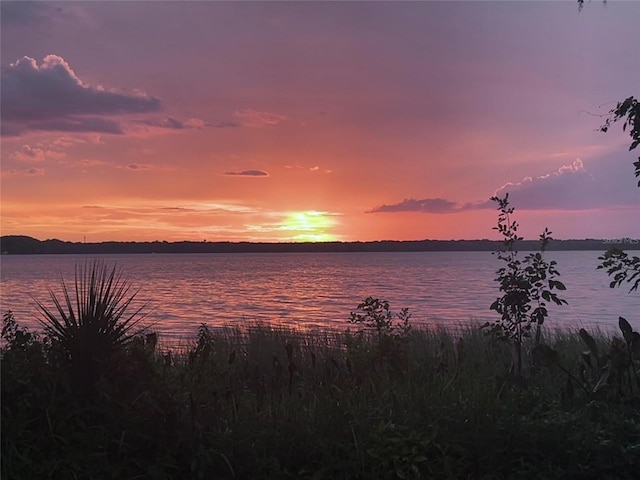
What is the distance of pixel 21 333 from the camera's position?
5.87 meters

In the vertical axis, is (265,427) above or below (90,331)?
below

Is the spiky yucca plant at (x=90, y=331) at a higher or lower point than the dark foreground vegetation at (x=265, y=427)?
higher

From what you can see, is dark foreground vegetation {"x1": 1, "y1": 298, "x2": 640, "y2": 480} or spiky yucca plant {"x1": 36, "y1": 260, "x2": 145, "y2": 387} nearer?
dark foreground vegetation {"x1": 1, "y1": 298, "x2": 640, "y2": 480}

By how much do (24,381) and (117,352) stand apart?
2.29 feet

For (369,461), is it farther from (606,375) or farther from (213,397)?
(606,375)

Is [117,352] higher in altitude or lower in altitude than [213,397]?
higher

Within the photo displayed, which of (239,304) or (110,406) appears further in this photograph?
(239,304)

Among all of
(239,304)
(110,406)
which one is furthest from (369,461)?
(239,304)

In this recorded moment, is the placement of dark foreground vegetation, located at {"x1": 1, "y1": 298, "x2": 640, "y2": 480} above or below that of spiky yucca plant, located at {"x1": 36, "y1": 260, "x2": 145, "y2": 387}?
below

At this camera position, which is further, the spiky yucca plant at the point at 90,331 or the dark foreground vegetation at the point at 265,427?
the spiky yucca plant at the point at 90,331

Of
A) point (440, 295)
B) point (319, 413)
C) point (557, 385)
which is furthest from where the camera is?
point (440, 295)

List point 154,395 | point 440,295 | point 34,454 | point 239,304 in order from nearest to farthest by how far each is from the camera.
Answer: point 34,454, point 154,395, point 239,304, point 440,295

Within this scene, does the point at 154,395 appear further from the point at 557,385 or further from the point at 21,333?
the point at 557,385

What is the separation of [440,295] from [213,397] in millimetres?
39135
